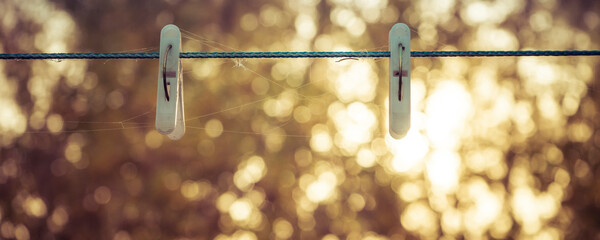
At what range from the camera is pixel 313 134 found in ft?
2.30

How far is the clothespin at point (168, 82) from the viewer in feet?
1.63

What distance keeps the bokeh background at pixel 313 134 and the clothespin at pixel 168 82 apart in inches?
7.9

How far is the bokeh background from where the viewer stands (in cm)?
69

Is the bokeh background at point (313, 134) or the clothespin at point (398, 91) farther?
the bokeh background at point (313, 134)

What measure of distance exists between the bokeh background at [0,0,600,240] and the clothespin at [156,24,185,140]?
7.9 inches

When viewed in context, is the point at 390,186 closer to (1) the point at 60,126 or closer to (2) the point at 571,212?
(2) the point at 571,212

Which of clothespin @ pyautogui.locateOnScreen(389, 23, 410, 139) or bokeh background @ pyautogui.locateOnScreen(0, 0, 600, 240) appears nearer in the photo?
clothespin @ pyautogui.locateOnScreen(389, 23, 410, 139)

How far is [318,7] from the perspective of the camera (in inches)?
28.5

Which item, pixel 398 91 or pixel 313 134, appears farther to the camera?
pixel 313 134

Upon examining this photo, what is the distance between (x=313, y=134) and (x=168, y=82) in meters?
0.27

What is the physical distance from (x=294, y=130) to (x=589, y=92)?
18.5 inches

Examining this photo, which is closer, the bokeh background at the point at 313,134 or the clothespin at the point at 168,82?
the clothespin at the point at 168,82

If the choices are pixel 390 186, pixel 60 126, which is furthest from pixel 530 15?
→ pixel 60 126

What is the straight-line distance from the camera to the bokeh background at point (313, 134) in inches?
27.3
